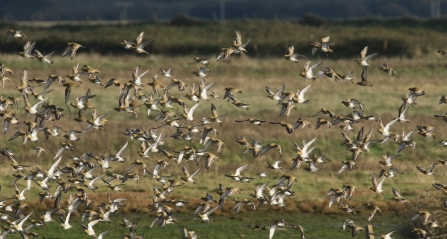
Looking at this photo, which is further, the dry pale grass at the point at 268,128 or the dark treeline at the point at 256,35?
the dark treeline at the point at 256,35

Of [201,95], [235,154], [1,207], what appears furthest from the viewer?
[235,154]

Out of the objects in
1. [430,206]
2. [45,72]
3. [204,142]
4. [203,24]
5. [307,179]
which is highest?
[204,142]

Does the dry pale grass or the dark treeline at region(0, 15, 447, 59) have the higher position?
the dry pale grass

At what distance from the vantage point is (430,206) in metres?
→ 33.8

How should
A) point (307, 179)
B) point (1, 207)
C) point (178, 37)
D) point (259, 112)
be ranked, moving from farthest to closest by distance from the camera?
point (178, 37) < point (259, 112) < point (307, 179) < point (1, 207)

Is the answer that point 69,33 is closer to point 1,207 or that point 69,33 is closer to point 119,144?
point 119,144

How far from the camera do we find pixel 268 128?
186 ft

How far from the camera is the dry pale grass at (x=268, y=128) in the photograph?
4619 centimetres

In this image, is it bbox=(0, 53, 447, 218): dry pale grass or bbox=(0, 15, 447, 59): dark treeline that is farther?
bbox=(0, 15, 447, 59): dark treeline

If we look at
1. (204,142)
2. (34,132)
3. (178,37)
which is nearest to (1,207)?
(34,132)

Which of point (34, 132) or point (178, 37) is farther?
point (178, 37)

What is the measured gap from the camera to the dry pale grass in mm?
46188

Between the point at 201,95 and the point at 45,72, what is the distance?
47913mm

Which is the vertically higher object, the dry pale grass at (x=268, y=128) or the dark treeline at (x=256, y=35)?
the dry pale grass at (x=268, y=128)
